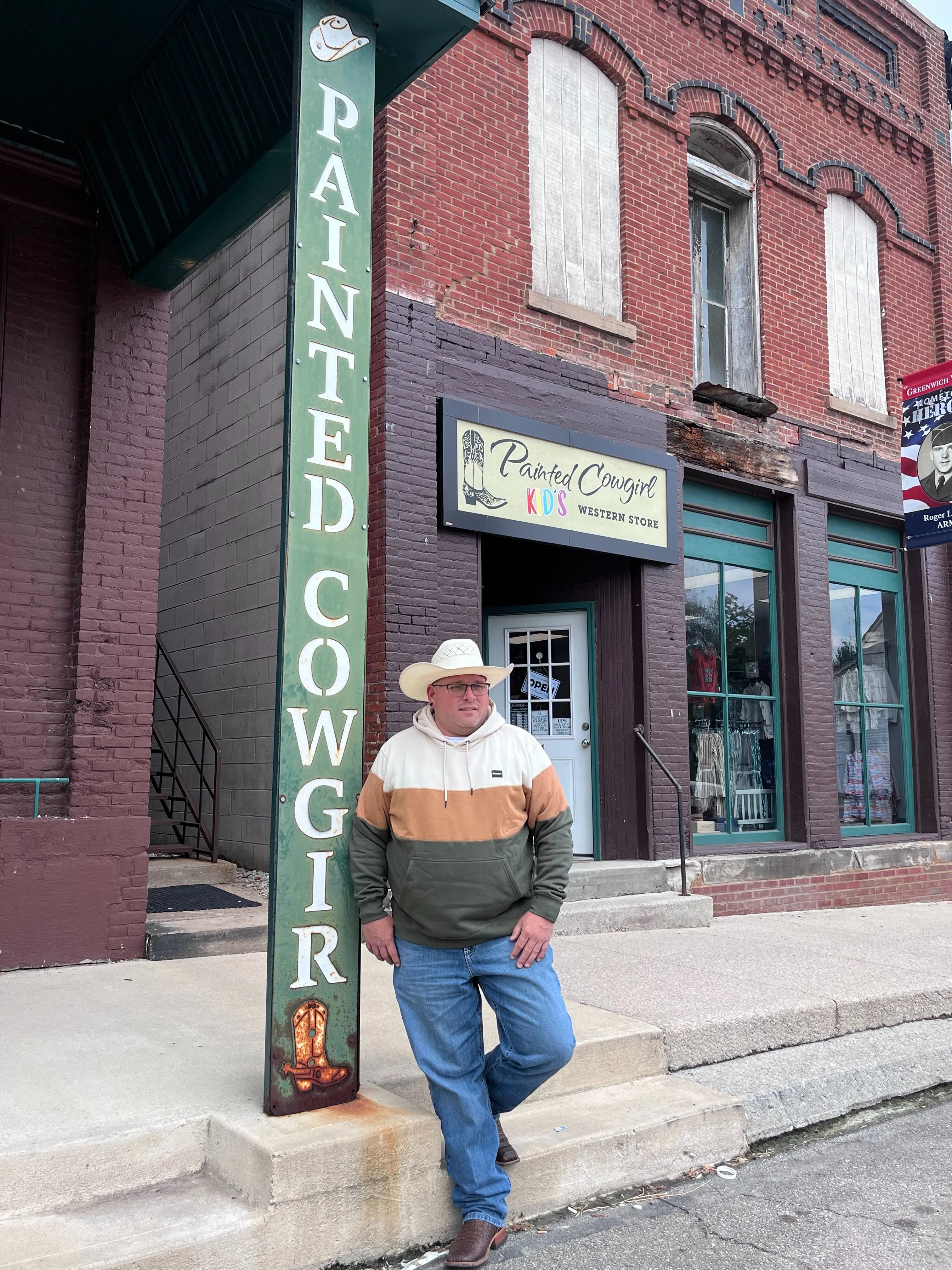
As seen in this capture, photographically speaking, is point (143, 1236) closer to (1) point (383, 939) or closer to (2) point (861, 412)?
(1) point (383, 939)

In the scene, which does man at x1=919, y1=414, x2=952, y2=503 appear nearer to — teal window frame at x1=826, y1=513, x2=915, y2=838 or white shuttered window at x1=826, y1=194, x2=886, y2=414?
teal window frame at x1=826, y1=513, x2=915, y2=838

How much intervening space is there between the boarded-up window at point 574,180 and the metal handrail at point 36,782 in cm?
564

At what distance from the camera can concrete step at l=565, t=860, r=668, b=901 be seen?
809 cm

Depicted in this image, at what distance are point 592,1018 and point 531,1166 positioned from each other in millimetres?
1313

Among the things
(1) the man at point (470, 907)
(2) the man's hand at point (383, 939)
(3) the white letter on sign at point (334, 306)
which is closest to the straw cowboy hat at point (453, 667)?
(1) the man at point (470, 907)

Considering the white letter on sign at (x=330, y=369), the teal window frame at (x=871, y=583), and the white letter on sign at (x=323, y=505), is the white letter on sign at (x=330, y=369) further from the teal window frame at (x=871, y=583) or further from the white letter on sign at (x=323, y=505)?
the teal window frame at (x=871, y=583)

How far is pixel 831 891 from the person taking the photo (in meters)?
10.3

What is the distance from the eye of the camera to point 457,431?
8141 millimetres

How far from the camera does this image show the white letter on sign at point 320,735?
12.1 ft

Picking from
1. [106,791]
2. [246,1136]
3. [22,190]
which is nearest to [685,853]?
[106,791]

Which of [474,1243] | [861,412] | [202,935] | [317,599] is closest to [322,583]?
[317,599]

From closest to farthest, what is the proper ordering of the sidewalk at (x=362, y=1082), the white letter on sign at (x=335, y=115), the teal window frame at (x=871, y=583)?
the sidewalk at (x=362, y=1082), the white letter on sign at (x=335, y=115), the teal window frame at (x=871, y=583)

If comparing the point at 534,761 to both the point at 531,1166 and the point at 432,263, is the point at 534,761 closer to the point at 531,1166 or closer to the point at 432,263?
the point at 531,1166

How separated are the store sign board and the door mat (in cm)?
311
